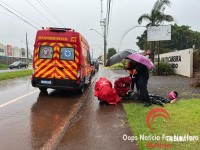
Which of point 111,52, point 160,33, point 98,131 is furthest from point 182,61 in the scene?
point 111,52

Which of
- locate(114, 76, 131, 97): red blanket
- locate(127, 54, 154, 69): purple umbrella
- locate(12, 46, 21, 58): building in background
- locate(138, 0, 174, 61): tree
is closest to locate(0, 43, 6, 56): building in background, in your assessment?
locate(12, 46, 21, 58): building in background

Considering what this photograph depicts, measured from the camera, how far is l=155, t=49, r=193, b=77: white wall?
22.3 m

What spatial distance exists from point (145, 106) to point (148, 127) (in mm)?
2794

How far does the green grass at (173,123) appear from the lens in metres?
5.73

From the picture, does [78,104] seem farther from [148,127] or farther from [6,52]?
[6,52]

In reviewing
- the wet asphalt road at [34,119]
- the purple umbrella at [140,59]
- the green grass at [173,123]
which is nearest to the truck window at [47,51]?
the wet asphalt road at [34,119]

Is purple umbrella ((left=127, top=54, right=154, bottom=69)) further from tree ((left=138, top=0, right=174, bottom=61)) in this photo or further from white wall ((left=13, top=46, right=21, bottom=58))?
white wall ((left=13, top=46, right=21, bottom=58))

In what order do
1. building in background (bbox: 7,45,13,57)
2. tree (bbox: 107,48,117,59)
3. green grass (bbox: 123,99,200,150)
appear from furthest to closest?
tree (bbox: 107,48,117,59)
building in background (bbox: 7,45,13,57)
green grass (bbox: 123,99,200,150)

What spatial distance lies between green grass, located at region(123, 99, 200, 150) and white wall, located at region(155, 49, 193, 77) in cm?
1299

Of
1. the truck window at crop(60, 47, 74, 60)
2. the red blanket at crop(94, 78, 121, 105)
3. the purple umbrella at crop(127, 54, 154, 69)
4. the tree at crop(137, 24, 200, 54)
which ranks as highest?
the tree at crop(137, 24, 200, 54)

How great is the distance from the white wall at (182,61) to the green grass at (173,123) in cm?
1299

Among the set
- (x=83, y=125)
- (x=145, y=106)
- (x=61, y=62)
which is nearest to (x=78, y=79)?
(x=61, y=62)

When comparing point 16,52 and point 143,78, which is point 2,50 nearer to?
point 16,52

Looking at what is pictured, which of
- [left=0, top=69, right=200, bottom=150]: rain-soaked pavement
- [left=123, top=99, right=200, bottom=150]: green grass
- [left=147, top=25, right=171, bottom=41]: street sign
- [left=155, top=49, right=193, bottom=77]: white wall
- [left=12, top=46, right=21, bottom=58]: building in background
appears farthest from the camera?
[left=12, top=46, right=21, bottom=58]: building in background
